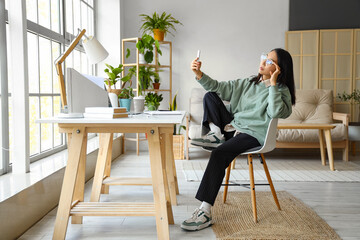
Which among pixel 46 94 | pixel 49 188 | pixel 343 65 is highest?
pixel 343 65

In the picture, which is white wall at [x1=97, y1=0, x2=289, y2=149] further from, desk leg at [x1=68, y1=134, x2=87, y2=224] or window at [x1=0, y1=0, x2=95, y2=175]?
desk leg at [x1=68, y1=134, x2=87, y2=224]

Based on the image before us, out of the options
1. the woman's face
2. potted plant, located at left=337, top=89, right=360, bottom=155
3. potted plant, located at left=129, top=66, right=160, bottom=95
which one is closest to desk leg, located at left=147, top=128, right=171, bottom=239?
the woman's face

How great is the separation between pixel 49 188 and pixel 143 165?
182 centimetres

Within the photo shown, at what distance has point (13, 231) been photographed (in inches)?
79.7

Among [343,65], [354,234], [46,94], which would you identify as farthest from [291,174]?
[46,94]

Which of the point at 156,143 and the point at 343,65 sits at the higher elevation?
the point at 343,65

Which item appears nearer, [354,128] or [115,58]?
[354,128]

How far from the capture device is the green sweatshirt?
2.37 m

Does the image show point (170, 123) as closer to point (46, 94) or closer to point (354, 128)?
point (46, 94)

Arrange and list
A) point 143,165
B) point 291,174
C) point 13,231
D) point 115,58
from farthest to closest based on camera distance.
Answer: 1. point 115,58
2. point 143,165
3. point 291,174
4. point 13,231

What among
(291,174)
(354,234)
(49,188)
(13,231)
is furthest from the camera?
(291,174)

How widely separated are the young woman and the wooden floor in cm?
25

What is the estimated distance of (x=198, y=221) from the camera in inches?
88.0

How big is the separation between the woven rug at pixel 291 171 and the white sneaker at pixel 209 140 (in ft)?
3.58
